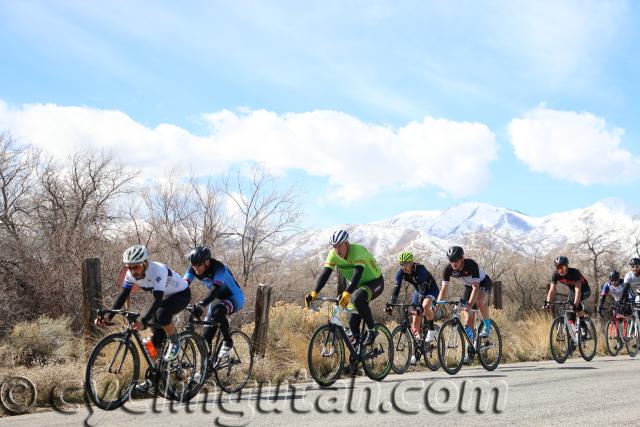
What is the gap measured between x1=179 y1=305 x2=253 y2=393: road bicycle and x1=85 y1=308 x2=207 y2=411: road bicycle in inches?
5.5

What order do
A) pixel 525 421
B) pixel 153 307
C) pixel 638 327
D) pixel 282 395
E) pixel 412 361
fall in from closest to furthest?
pixel 525 421 < pixel 153 307 < pixel 282 395 < pixel 412 361 < pixel 638 327

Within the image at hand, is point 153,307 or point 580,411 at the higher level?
point 153,307

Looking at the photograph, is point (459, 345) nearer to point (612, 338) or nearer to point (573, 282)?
point (573, 282)

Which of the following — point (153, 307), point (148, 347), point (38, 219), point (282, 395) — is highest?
point (38, 219)

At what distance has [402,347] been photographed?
11391 mm

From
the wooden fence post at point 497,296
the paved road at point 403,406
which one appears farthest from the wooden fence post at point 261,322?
the wooden fence post at point 497,296

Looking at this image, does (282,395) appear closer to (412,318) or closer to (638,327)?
(412,318)

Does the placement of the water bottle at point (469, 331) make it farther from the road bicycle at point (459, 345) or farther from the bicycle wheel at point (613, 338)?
the bicycle wheel at point (613, 338)

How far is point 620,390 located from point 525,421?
2896mm

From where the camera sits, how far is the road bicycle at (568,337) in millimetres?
13172

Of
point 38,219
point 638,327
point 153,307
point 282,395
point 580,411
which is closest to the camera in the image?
point 580,411

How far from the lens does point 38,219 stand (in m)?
27.2

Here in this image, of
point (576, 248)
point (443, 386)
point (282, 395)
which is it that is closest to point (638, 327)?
point (443, 386)

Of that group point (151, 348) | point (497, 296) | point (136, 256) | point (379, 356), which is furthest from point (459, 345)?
point (497, 296)
